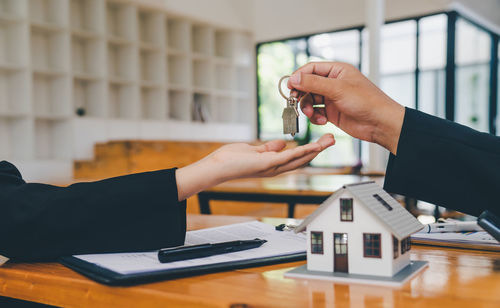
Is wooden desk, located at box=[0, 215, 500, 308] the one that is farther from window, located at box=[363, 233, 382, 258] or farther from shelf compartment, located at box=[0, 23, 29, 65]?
shelf compartment, located at box=[0, 23, 29, 65]

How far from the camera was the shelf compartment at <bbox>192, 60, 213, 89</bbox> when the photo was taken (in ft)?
24.2

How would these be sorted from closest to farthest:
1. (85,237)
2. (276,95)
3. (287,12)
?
(85,237) < (287,12) < (276,95)

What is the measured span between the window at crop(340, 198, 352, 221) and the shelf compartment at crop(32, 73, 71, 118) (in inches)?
205

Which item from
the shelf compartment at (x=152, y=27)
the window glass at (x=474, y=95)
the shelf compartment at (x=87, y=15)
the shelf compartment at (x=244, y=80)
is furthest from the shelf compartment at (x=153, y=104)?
the window glass at (x=474, y=95)

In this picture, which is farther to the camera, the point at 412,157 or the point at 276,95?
the point at 276,95

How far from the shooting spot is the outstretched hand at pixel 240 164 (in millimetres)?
686

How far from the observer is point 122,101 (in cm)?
621

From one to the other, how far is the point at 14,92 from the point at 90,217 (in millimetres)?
4950

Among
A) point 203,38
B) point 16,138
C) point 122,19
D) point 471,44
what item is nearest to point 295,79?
point 16,138

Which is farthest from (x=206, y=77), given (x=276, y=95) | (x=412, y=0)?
(x=412, y=0)

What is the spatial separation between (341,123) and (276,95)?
7.61 m

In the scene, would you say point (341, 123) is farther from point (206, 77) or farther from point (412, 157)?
point (206, 77)

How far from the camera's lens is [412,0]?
6594mm

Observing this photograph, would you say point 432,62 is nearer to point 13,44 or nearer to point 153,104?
point 153,104
